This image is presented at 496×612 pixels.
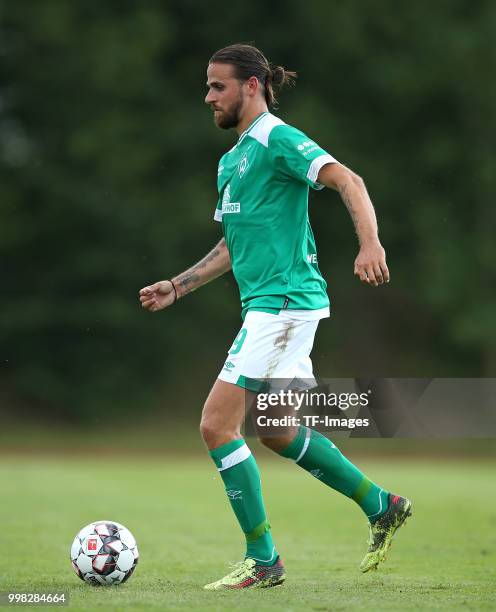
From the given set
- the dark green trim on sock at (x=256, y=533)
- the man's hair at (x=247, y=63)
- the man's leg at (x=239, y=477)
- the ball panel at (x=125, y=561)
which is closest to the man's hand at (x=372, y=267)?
the man's leg at (x=239, y=477)

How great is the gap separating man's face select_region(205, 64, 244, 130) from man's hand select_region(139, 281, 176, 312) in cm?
90

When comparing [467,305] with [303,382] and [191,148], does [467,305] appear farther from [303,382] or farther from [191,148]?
[303,382]

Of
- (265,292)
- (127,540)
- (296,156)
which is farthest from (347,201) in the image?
(127,540)

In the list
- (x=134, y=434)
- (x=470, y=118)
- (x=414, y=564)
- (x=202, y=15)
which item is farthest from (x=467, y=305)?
(x=414, y=564)

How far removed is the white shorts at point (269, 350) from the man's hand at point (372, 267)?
24.2 inches

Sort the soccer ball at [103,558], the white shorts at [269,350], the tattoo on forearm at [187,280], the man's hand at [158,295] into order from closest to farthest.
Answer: the white shorts at [269,350] < the soccer ball at [103,558] < the man's hand at [158,295] < the tattoo on forearm at [187,280]

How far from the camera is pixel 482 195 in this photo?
26016 millimetres

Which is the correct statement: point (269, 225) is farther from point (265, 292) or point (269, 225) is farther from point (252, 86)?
point (252, 86)

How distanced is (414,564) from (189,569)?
138 cm

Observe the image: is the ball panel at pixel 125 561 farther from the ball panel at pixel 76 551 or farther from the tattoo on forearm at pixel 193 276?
the tattoo on forearm at pixel 193 276

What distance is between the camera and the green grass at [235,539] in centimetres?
482

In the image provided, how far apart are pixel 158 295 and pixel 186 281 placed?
18 centimetres

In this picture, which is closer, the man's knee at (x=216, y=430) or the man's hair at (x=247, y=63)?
the man's knee at (x=216, y=430)

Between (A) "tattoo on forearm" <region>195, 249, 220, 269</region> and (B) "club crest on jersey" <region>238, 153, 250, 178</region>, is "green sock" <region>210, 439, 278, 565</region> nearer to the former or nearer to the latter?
(A) "tattoo on forearm" <region>195, 249, 220, 269</region>
